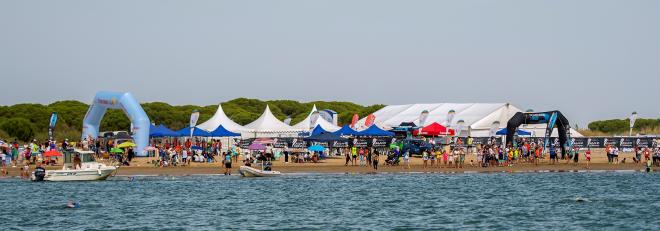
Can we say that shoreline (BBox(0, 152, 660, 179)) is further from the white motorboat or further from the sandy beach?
the white motorboat

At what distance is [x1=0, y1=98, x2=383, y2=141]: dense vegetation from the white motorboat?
46.7 m

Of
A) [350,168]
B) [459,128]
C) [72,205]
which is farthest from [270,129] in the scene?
[72,205]

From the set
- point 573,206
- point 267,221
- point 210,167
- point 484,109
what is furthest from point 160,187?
point 484,109

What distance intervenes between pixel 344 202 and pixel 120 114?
264ft

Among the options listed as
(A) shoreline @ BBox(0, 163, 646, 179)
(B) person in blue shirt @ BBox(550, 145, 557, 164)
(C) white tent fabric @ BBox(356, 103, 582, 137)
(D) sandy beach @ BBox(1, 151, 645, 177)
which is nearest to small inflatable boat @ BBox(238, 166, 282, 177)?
(A) shoreline @ BBox(0, 163, 646, 179)

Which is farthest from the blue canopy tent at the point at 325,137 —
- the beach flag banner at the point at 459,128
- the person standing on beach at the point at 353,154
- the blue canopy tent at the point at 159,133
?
the beach flag banner at the point at 459,128

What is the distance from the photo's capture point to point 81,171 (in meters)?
56.2

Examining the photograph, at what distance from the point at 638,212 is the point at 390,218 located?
10.0 metres

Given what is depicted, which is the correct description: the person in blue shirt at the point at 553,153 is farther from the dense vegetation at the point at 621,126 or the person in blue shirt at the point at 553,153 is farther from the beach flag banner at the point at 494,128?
the dense vegetation at the point at 621,126

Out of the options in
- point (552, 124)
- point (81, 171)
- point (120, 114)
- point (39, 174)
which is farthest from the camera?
point (120, 114)

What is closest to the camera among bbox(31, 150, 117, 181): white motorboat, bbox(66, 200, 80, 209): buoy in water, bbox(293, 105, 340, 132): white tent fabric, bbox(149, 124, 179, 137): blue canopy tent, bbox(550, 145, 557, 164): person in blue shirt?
bbox(66, 200, 80, 209): buoy in water

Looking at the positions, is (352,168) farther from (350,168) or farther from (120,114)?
(120,114)

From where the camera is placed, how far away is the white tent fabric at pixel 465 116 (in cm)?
9044

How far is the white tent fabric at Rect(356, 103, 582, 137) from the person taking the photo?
9044cm
